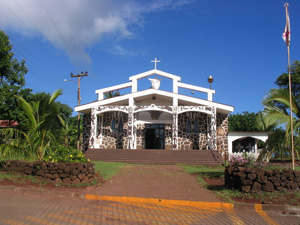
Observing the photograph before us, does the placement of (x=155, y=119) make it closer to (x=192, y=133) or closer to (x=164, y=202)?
(x=192, y=133)

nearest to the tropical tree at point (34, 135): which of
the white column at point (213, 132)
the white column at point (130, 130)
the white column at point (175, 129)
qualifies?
the white column at point (130, 130)

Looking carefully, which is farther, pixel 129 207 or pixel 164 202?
pixel 164 202

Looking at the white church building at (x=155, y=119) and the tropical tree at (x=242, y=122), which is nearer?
→ the white church building at (x=155, y=119)

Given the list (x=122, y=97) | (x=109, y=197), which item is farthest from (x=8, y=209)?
(x=122, y=97)

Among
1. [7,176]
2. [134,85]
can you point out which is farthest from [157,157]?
[7,176]

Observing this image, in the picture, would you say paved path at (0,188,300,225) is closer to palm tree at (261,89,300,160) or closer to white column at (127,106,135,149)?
Result: palm tree at (261,89,300,160)

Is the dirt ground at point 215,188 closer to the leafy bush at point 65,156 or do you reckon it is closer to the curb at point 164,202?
the curb at point 164,202

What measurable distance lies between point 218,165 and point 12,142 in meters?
11.8

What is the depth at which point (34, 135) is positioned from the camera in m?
11.4

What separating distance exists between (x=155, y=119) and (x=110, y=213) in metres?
16.8

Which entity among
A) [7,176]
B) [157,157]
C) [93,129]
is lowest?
[7,176]

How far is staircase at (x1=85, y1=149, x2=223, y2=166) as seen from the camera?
60.4 feet

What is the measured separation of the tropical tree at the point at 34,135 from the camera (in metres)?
11.2

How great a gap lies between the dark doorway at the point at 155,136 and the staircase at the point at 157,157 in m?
3.72
